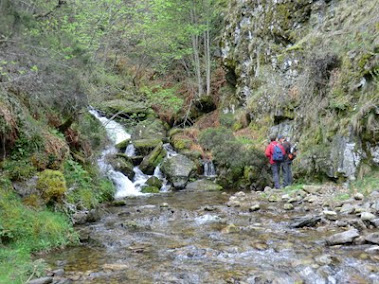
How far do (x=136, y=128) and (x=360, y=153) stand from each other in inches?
521

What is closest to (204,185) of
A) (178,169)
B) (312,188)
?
(178,169)

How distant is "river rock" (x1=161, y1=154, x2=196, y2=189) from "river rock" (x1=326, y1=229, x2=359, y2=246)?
355 inches

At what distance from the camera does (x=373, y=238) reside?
6.26 meters

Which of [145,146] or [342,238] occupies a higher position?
[145,146]

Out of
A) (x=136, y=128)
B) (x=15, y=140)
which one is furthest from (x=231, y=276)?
(x=136, y=128)

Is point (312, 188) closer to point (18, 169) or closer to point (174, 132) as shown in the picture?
point (18, 169)

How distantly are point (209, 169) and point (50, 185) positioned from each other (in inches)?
386

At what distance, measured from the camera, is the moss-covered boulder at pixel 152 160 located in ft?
54.1

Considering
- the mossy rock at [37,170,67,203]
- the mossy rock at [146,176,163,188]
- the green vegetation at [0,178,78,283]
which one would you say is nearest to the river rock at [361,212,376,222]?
the green vegetation at [0,178,78,283]

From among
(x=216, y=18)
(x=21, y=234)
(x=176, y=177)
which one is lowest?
(x=176, y=177)

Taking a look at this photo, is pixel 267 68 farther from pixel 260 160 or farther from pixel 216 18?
pixel 216 18

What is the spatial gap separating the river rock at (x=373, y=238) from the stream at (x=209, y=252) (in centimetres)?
22

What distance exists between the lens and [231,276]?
5.35m

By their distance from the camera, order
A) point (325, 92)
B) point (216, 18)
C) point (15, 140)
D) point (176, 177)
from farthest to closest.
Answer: point (216, 18) < point (176, 177) < point (325, 92) < point (15, 140)
